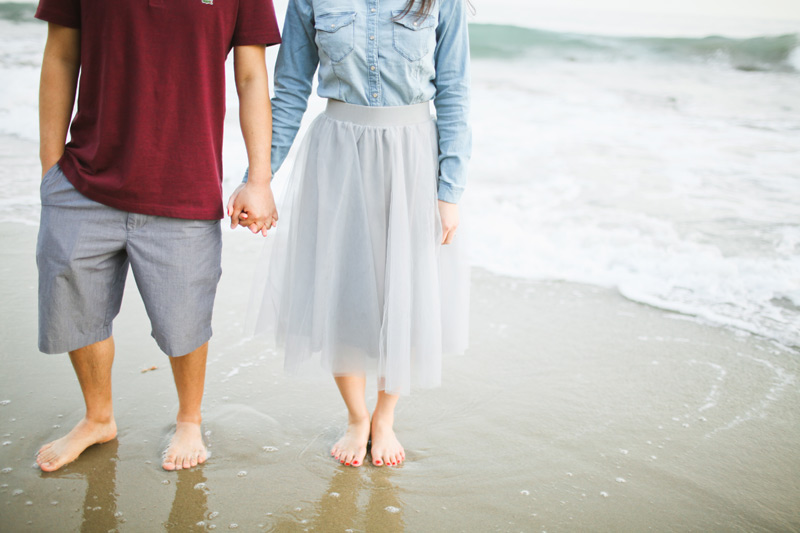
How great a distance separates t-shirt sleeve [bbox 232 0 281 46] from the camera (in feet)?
6.44

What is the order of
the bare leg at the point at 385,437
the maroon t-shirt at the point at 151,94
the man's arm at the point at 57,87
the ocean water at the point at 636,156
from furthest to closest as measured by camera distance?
the ocean water at the point at 636,156 < the bare leg at the point at 385,437 < the man's arm at the point at 57,87 < the maroon t-shirt at the point at 151,94

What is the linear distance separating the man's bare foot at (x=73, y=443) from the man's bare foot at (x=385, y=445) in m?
0.88

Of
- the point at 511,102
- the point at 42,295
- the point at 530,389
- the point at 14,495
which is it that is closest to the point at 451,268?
the point at 530,389

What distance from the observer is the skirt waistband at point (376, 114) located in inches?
80.7

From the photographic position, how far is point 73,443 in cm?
215

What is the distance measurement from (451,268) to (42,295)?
126 cm

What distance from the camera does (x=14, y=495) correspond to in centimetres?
197

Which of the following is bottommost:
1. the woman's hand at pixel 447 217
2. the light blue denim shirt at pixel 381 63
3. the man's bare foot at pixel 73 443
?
the man's bare foot at pixel 73 443

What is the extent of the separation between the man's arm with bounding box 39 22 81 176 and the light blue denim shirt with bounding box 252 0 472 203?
60 centimetres

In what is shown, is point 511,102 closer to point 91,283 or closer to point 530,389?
point 530,389

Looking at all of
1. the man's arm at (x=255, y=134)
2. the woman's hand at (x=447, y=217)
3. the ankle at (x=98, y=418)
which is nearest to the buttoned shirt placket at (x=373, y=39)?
the man's arm at (x=255, y=134)

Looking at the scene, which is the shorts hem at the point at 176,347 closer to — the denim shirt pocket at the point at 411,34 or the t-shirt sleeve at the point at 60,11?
the t-shirt sleeve at the point at 60,11

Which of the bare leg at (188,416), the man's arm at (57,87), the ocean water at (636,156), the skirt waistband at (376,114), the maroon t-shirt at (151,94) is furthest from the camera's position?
the ocean water at (636,156)

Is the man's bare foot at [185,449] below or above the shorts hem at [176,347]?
below
